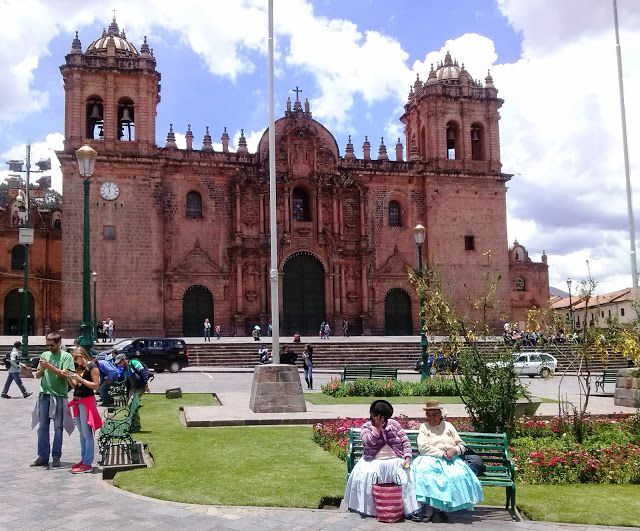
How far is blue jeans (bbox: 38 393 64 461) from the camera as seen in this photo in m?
8.51

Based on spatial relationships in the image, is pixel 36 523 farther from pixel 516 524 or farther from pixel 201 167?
pixel 201 167

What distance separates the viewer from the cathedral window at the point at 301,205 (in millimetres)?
39281

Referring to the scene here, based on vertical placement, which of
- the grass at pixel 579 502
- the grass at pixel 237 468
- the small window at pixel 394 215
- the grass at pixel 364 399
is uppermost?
the small window at pixel 394 215

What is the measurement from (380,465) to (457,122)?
37.5m

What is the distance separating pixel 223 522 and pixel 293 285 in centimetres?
3238

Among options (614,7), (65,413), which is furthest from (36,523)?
(614,7)

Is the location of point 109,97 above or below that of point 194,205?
above

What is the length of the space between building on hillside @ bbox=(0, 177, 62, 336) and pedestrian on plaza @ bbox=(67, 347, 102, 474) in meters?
32.1

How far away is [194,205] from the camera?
38000mm

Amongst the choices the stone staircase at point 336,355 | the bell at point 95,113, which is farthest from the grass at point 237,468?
the bell at point 95,113

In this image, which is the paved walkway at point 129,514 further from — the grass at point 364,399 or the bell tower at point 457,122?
the bell tower at point 457,122

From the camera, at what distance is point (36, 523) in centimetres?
605

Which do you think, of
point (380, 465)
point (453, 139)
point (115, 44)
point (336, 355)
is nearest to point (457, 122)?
point (453, 139)

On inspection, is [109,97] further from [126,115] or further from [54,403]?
[54,403]
